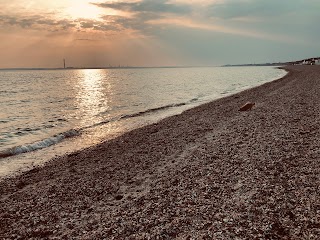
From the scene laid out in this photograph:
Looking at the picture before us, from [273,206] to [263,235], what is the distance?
1.46m

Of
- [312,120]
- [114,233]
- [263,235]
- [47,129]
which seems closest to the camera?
[263,235]

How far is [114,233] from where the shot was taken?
24.3 feet

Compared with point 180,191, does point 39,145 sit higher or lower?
lower

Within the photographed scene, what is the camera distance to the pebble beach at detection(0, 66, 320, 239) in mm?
7312

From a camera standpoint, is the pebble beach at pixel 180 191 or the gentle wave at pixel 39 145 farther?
the gentle wave at pixel 39 145

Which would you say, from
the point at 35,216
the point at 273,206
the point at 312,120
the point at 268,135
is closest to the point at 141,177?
the point at 35,216

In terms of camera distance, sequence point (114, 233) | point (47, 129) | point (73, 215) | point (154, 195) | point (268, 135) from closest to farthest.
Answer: point (114, 233), point (73, 215), point (154, 195), point (268, 135), point (47, 129)

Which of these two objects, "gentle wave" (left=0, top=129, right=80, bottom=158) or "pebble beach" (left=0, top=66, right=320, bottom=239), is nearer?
"pebble beach" (left=0, top=66, right=320, bottom=239)

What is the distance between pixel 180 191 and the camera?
9.48 m

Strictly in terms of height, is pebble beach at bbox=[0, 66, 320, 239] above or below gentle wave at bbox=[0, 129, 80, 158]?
above

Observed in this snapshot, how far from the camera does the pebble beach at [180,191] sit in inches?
288

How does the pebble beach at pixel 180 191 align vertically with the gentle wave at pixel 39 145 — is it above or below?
above

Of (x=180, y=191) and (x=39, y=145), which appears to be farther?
(x=39, y=145)

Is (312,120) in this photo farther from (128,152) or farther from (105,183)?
(105,183)
